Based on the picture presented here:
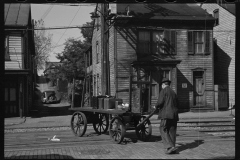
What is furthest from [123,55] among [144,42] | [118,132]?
[118,132]

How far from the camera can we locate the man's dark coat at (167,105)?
8359 millimetres

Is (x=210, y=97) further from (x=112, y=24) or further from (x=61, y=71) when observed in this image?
(x=61, y=71)

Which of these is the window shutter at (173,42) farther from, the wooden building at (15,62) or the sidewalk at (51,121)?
the wooden building at (15,62)

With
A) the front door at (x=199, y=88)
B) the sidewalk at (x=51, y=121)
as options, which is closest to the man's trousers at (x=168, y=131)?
the sidewalk at (x=51, y=121)

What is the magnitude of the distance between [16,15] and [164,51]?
427 inches

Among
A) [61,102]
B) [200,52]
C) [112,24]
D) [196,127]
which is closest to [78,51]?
[61,102]

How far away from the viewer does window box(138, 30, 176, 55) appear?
24.4m

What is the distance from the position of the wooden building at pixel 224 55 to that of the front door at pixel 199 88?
1.06m

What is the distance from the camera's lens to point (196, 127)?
15.0 m

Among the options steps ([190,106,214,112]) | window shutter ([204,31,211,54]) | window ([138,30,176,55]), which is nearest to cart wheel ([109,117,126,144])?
window ([138,30,176,55])

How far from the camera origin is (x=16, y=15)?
22812 millimetres

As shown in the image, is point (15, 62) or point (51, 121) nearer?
point (51, 121)

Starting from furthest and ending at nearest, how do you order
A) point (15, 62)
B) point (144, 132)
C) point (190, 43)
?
1. point (190, 43)
2. point (15, 62)
3. point (144, 132)

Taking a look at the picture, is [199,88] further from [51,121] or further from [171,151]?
[171,151]
